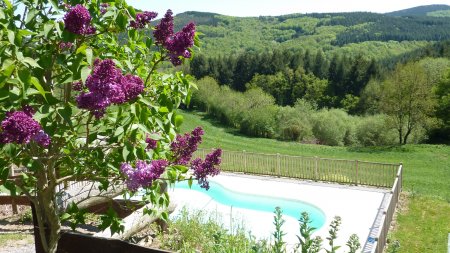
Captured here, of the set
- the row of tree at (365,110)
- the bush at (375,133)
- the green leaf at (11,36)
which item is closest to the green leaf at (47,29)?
the green leaf at (11,36)

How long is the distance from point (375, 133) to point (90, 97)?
3789cm

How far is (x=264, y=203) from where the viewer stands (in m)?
14.9

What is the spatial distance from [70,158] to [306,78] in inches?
2464

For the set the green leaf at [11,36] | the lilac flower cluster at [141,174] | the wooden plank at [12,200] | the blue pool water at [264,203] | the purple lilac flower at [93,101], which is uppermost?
the green leaf at [11,36]

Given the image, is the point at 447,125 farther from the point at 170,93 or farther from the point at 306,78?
the point at 170,93

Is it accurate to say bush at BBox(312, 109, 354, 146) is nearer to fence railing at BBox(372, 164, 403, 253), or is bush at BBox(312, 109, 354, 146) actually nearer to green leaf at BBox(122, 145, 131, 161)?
fence railing at BBox(372, 164, 403, 253)

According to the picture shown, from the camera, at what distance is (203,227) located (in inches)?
300

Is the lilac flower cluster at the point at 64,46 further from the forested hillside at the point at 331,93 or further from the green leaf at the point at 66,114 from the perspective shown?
the forested hillside at the point at 331,93

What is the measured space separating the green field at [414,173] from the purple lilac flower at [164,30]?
30.2ft

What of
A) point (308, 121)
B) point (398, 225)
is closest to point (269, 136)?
point (308, 121)

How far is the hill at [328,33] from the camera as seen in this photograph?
133 meters

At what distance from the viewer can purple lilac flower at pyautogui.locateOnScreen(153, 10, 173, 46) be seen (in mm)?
3275

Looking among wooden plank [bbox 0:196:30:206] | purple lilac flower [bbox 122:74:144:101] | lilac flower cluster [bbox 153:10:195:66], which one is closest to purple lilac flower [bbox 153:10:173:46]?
lilac flower cluster [bbox 153:10:195:66]

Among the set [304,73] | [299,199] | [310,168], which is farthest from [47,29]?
[304,73]
